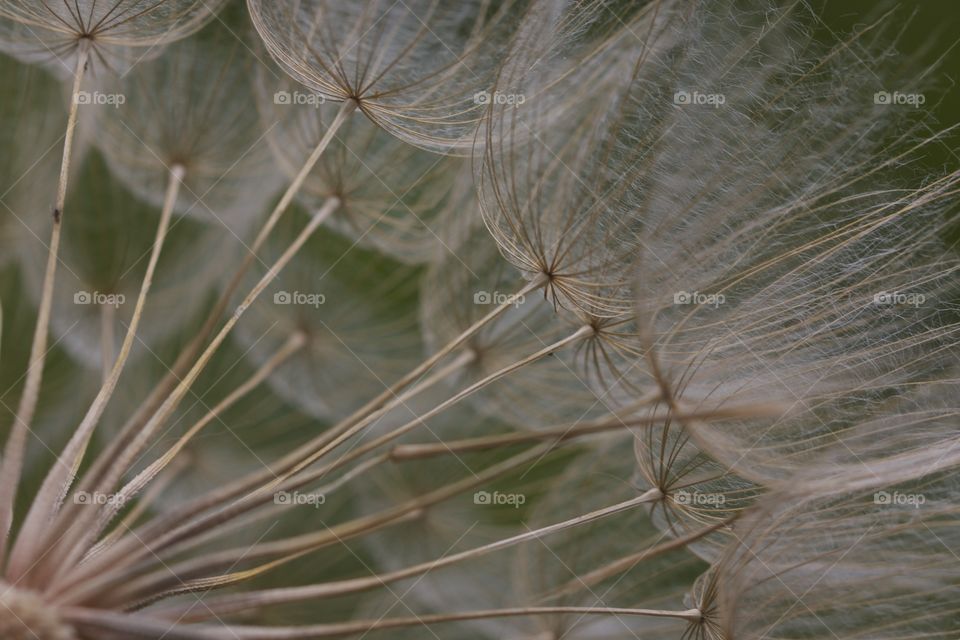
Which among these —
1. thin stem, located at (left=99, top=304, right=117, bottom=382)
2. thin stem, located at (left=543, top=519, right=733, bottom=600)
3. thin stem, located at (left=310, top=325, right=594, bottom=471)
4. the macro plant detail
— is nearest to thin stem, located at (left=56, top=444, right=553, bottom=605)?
the macro plant detail

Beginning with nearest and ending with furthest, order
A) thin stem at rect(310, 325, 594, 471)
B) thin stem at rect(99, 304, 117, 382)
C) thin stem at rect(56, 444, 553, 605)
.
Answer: thin stem at rect(56, 444, 553, 605) < thin stem at rect(310, 325, 594, 471) < thin stem at rect(99, 304, 117, 382)

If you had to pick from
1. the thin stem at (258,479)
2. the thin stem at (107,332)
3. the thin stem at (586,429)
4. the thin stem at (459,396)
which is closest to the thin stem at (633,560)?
the thin stem at (586,429)

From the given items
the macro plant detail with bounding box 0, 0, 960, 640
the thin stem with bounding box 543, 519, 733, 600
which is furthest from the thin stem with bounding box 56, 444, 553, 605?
the thin stem with bounding box 543, 519, 733, 600

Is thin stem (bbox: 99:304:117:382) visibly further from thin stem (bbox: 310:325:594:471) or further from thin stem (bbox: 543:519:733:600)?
thin stem (bbox: 543:519:733:600)

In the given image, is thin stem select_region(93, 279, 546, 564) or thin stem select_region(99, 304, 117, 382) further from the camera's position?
thin stem select_region(99, 304, 117, 382)

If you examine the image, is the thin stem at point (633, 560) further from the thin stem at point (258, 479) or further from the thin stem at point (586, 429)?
the thin stem at point (258, 479)

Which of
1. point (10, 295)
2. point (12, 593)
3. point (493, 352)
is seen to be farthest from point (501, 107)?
point (10, 295)

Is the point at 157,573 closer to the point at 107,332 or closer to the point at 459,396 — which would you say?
the point at 459,396

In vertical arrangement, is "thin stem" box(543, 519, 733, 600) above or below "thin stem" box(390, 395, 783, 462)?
below

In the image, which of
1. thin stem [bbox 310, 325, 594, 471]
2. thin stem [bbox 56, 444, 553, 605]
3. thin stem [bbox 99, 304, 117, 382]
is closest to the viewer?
thin stem [bbox 56, 444, 553, 605]

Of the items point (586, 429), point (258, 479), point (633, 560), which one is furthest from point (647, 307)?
point (258, 479)

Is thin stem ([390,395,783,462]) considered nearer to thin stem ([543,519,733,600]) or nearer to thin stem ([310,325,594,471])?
thin stem ([310,325,594,471])

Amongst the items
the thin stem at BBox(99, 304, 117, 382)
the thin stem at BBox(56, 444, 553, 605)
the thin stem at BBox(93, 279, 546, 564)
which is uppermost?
the thin stem at BBox(99, 304, 117, 382)
